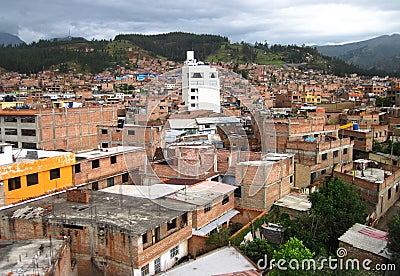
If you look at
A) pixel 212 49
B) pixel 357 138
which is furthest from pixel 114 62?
pixel 357 138

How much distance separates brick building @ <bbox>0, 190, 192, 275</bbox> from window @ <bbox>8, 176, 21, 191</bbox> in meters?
1.81

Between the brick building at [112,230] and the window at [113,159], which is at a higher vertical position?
the window at [113,159]

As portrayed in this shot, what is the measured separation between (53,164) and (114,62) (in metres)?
76.3

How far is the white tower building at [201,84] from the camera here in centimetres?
1448

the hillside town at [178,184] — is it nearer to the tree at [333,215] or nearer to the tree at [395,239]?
the tree at [333,215]

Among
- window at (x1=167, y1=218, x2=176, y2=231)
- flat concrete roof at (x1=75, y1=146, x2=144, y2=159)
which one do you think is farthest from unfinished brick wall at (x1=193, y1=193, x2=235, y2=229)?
flat concrete roof at (x1=75, y1=146, x2=144, y2=159)

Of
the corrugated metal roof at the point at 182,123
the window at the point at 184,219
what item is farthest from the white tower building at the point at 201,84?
the window at the point at 184,219

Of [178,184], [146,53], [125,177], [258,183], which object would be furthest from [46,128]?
[146,53]

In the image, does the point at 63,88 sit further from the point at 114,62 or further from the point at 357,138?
the point at 357,138

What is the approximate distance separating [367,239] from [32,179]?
9441 mm

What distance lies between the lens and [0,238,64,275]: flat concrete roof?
6.06 metres

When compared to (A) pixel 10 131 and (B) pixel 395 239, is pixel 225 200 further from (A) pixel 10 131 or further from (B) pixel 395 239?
(A) pixel 10 131

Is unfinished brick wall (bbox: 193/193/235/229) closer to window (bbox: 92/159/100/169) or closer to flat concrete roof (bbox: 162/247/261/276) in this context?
flat concrete roof (bbox: 162/247/261/276)

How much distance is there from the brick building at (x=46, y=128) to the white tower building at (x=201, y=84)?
715cm
